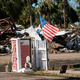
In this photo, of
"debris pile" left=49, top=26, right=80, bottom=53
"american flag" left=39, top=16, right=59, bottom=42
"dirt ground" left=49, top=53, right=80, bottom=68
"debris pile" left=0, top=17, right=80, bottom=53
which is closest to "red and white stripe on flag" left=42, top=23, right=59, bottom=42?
"american flag" left=39, top=16, right=59, bottom=42

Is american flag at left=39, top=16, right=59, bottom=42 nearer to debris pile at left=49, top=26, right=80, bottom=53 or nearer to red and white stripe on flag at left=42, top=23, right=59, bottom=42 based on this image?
red and white stripe on flag at left=42, top=23, right=59, bottom=42

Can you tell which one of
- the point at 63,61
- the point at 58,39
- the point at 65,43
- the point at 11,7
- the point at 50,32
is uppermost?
the point at 11,7

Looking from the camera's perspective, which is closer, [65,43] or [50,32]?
[50,32]

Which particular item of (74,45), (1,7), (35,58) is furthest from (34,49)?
(1,7)

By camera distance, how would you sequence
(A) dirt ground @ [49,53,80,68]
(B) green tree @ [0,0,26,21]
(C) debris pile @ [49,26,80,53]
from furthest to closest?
(B) green tree @ [0,0,26,21], (C) debris pile @ [49,26,80,53], (A) dirt ground @ [49,53,80,68]

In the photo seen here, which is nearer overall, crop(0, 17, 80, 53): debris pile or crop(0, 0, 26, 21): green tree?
crop(0, 17, 80, 53): debris pile

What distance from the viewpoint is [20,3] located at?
146 ft

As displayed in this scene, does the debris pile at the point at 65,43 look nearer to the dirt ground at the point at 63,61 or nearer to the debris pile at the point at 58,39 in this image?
the debris pile at the point at 58,39

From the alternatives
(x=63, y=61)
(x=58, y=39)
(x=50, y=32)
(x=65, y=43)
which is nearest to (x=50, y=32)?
(x=50, y=32)

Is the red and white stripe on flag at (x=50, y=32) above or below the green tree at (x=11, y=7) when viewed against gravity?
below

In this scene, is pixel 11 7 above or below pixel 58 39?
above

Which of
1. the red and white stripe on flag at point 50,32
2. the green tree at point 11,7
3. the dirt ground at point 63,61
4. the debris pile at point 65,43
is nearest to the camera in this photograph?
the red and white stripe on flag at point 50,32

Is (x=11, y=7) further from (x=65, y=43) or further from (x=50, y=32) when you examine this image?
(x=50, y=32)

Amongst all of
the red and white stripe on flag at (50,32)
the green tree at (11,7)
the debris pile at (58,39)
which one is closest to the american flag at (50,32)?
the red and white stripe on flag at (50,32)
